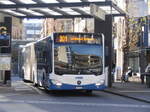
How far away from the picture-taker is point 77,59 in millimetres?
22984

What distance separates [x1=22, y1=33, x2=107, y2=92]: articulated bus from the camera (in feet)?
74.9

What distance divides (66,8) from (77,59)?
888 centimetres

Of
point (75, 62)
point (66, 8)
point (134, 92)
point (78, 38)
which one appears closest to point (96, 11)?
point (78, 38)

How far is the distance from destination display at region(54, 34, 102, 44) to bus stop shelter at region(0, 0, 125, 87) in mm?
3078

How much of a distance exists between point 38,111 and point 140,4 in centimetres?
1858

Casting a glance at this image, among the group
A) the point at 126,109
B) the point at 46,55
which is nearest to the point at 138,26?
the point at 46,55

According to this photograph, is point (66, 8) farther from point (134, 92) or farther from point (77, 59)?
point (77, 59)

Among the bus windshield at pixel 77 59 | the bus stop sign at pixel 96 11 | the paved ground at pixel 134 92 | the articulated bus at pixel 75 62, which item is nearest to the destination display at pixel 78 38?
the articulated bus at pixel 75 62

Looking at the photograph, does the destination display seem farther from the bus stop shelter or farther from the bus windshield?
the bus stop shelter

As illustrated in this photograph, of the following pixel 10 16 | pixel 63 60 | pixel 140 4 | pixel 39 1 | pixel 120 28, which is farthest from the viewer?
pixel 120 28

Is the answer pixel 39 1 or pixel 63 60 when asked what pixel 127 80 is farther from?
pixel 63 60

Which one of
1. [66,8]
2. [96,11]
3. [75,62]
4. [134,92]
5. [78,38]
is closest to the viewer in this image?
[75,62]

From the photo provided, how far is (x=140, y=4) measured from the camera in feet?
107

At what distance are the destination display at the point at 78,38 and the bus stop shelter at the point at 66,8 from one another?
3.08 meters
